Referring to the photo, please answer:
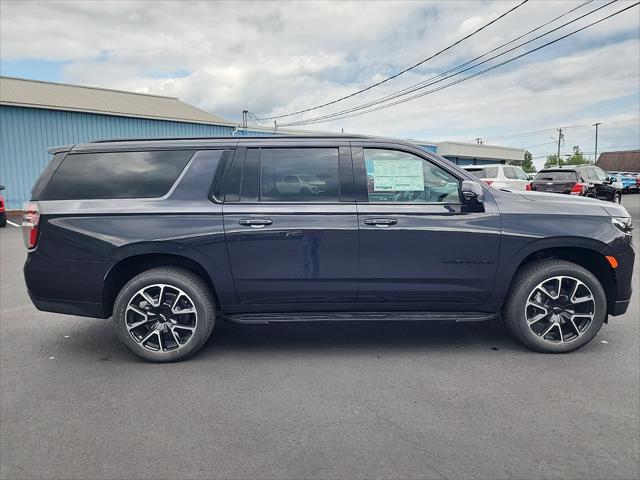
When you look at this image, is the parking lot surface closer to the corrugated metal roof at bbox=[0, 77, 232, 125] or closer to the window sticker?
the window sticker

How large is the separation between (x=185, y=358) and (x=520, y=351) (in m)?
2.88

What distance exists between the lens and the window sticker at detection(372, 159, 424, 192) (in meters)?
4.08

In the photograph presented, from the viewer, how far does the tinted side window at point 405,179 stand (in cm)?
407

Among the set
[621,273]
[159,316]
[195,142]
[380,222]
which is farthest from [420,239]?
[159,316]

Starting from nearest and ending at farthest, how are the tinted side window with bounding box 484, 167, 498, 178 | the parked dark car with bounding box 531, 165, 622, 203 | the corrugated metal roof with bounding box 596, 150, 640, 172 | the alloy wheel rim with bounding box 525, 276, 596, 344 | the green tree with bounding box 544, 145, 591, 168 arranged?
the alloy wheel rim with bounding box 525, 276, 596, 344 → the parked dark car with bounding box 531, 165, 622, 203 → the tinted side window with bounding box 484, 167, 498, 178 → the corrugated metal roof with bounding box 596, 150, 640, 172 → the green tree with bounding box 544, 145, 591, 168

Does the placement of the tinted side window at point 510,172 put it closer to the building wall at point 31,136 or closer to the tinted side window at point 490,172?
the tinted side window at point 490,172

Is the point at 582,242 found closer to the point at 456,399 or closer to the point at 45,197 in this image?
the point at 456,399

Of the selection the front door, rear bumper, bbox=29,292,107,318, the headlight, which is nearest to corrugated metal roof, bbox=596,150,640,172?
the headlight

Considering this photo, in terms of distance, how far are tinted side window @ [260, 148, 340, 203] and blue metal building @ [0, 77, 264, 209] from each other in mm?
14669

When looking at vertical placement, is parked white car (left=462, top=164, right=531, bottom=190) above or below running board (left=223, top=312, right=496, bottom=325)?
above

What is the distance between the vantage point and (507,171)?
1683 cm

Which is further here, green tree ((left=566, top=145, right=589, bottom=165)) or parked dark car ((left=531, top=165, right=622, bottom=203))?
green tree ((left=566, top=145, right=589, bottom=165))

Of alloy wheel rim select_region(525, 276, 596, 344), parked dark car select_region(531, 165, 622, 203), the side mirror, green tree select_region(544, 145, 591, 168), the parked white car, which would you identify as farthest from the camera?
green tree select_region(544, 145, 591, 168)

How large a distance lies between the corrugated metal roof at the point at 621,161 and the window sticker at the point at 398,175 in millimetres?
62219
